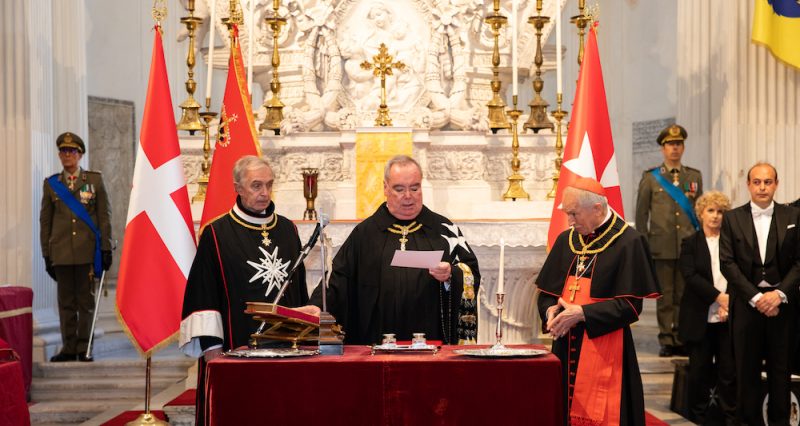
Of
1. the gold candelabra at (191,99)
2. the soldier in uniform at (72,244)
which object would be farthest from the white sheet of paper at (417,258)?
the soldier in uniform at (72,244)

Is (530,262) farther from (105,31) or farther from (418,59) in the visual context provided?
(105,31)

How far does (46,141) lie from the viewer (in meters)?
9.84

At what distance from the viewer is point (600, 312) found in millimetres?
4836

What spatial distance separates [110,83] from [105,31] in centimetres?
63

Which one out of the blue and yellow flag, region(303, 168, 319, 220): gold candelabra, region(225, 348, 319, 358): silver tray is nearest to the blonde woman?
the blue and yellow flag

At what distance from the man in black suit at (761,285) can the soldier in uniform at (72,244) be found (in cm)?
505

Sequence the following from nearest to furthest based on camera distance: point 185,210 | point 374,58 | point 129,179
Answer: point 185,210 < point 374,58 < point 129,179

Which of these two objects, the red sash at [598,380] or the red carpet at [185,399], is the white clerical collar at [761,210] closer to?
the red sash at [598,380]

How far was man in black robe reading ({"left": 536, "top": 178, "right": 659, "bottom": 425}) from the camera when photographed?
15.9 ft

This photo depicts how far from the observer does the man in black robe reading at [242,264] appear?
5168mm

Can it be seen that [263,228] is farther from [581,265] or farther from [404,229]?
[581,265]

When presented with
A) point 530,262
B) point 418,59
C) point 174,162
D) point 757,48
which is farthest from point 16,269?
point 757,48

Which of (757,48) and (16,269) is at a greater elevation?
(757,48)

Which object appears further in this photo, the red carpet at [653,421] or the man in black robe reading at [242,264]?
the red carpet at [653,421]
